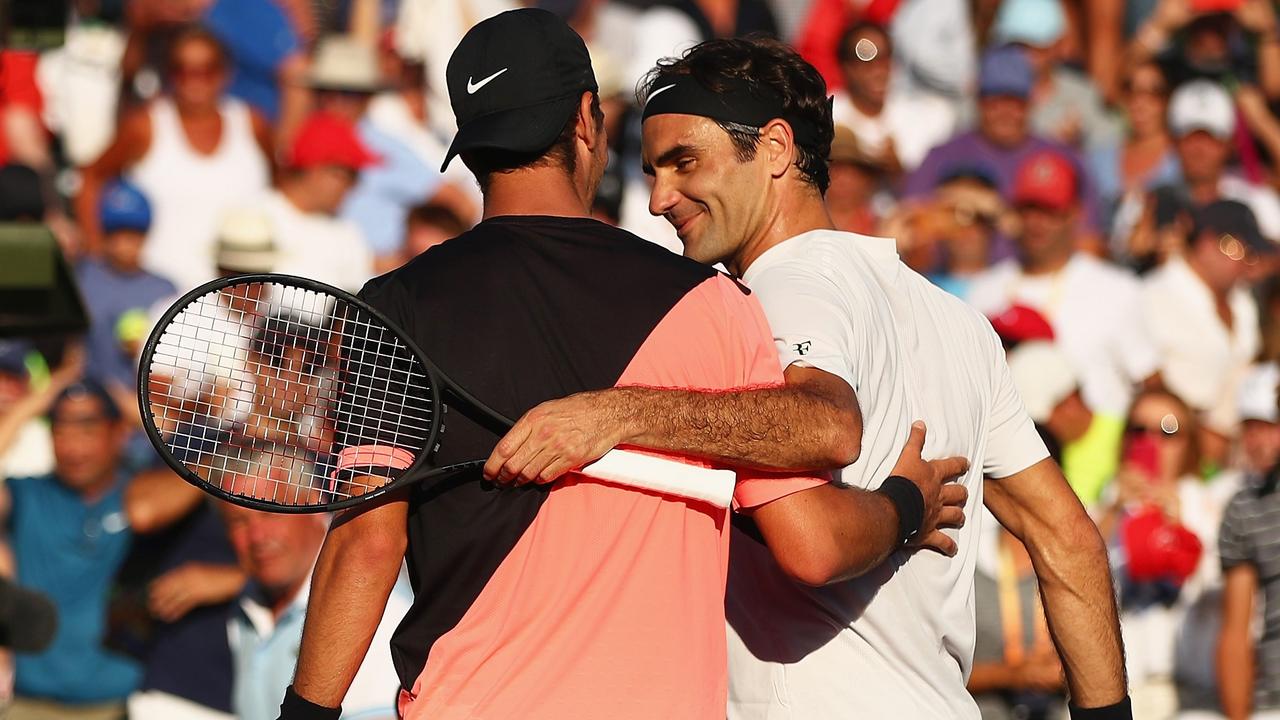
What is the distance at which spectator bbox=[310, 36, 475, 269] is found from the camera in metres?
9.28

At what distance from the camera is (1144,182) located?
10.3 metres

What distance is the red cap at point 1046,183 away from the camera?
342 inches

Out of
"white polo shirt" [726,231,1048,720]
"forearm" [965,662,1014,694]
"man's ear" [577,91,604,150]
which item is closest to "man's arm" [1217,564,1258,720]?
"forearm" [965,662,1014,694]

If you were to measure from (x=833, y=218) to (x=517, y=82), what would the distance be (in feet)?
13.9

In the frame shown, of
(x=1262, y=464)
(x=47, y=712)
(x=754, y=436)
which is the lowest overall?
(x=47, y=712)

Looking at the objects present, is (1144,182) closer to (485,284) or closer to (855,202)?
(855,202)

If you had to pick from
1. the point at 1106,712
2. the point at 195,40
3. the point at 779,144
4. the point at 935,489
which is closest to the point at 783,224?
the point at 779,144

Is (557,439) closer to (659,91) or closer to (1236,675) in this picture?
(659,91)

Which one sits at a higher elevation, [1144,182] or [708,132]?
[708,132]

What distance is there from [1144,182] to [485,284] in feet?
25.4

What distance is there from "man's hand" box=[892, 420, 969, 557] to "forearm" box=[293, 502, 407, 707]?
108 cm

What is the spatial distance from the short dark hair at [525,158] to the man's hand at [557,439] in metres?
0.51

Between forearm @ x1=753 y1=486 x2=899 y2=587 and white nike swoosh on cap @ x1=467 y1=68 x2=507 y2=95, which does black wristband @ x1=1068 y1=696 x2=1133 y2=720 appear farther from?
white nike swoosh on cap @ x1=467 y1=68 x2=507 y2=95

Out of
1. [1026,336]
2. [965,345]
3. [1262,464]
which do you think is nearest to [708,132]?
[965,345]
